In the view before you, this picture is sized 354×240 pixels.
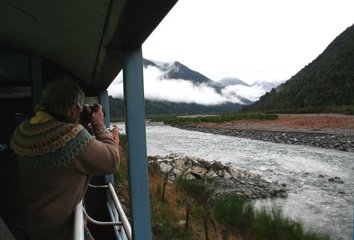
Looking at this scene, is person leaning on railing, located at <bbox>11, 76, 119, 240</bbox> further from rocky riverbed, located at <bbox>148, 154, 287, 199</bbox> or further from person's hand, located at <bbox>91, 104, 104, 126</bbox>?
rocky riverbed, located at <bbox>148, 154, 287, 199</bbox>

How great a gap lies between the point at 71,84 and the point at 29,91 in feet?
6.59

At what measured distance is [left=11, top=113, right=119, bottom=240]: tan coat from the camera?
1.31 m

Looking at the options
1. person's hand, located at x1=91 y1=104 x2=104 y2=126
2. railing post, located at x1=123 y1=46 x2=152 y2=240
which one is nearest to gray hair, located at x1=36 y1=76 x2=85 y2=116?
person's hand, located at x1=91 y1=104 x2=104 y2=126

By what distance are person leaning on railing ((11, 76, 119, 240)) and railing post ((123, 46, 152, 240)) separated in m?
0.65

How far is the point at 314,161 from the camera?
55.3 feet

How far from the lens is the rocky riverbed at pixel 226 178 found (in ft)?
35.1

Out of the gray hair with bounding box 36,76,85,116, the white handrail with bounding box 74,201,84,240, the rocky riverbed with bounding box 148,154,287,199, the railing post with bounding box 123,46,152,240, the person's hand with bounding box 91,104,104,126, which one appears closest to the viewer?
the white handrail with bounding box 74,201,84,240

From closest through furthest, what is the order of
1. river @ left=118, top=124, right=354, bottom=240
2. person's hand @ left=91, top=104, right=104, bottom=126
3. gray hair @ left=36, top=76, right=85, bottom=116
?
gray hair @ left=36, top=76, right=85, bottom=116, person's hand @ left=91, top=104, right=104, bottom=126, river @ left=118, top=124, right=354, bottom=240

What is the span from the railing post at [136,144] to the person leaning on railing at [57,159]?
0.65 meters

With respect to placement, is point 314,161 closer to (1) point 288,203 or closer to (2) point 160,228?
(1) point 288,203

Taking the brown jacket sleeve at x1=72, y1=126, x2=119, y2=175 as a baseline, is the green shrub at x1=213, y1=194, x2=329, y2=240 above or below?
below

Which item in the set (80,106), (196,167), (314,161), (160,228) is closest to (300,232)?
(160,228)

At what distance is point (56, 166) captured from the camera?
1.32 metres

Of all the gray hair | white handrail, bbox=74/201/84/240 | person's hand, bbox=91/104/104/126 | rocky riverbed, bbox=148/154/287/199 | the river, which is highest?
the gray hair
